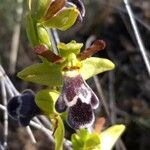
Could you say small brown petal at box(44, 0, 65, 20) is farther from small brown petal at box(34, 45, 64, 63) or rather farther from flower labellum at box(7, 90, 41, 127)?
flower labellum at box(7, 90, 41, 127)

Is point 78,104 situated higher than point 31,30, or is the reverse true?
point 31,30

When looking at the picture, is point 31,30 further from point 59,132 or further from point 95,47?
point 59,132

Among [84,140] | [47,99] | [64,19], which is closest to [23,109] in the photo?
[47,99]

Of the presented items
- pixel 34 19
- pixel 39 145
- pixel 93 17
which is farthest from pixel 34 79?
pixel 93 17

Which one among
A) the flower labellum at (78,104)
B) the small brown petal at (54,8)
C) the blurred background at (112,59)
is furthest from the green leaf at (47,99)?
the blurred background at (112,59)

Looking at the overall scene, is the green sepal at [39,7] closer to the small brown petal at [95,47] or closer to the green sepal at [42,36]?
the green sepal at [42,36]

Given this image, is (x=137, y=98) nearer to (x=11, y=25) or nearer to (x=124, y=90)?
(x=124, y=90)
